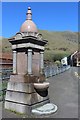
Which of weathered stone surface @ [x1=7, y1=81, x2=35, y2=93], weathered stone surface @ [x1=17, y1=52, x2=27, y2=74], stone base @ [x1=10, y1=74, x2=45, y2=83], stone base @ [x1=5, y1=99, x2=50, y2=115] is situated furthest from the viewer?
weathered stone surface @ [x1=17, y1=52, x2=27, y2=74]

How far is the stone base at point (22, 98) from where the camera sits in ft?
30.0

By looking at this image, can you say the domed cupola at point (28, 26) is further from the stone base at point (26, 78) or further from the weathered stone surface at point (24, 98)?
the weathered stone surface at point (24, 98)

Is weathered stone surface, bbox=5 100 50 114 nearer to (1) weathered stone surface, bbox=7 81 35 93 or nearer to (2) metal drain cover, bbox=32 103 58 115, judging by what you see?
(2) metal drain cover, bbox=32 103 58 115

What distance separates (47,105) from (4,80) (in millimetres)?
5205

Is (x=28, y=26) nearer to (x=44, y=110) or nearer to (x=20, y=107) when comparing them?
(x=20, y=107)

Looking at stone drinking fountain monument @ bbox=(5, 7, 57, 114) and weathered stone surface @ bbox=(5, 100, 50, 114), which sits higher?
stone drinking fountain monument @ bbox=(5, 7, 57, 114)

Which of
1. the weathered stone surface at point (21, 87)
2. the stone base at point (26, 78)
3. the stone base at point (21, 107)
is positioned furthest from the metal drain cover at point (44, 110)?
the stone base at point (26, 78)

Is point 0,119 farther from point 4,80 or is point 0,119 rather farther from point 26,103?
point 4,80

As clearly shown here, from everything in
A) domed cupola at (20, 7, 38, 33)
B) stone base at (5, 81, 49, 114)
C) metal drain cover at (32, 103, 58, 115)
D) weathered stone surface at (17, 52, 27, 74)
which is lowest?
metal drain cover at (32, 103, 58, 115)

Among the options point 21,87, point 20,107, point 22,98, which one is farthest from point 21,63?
point 20,107

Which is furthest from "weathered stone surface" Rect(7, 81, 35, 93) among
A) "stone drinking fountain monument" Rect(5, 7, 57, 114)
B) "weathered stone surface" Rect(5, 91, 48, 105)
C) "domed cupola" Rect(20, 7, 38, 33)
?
"domed cupola" Rect(20, 7, 38, 33)

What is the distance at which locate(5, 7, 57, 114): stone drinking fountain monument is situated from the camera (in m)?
9.27

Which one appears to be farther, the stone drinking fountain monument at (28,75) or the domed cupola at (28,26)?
the domed cupola at (28,26)

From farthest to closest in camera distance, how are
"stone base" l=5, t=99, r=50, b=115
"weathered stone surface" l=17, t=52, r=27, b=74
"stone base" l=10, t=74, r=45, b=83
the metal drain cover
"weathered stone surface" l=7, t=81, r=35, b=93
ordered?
1. "weathered stone surface" l=17, t=52, r=27, b=74
2. "stone base" l=10, t=74, r=45, b=83
3. "weathered stone surface" l=7, t=81, r=35, b=93
4. "stone base" l=5, t=99, r=50, b=115
5. the metal drain cover
